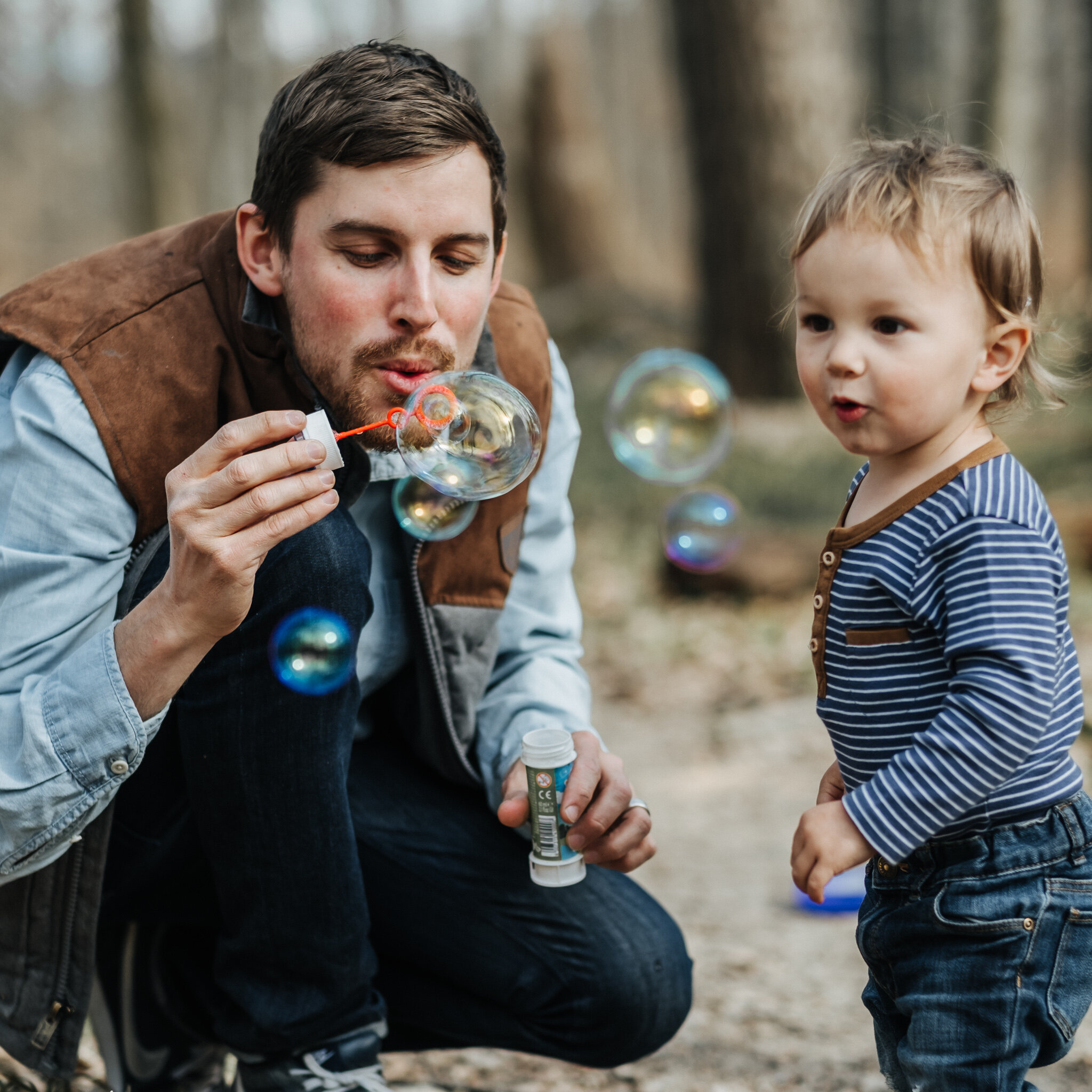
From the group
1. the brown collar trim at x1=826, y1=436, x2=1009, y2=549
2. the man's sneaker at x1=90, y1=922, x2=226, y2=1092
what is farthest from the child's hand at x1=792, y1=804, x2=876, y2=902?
the man's sneaker at x1=90, y1=922, x2=226, y2=1092

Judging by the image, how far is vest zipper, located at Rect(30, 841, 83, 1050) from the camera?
1704 millimetres

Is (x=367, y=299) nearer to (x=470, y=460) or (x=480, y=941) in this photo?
(x=470, y=460)

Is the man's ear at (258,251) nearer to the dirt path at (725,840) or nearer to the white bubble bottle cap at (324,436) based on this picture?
the white bubble bottle cap at (324,436)

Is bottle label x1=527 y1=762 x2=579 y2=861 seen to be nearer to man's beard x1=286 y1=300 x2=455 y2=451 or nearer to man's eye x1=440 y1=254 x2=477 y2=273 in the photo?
man's beard x1=286 y1=300 x2=455 y2=451

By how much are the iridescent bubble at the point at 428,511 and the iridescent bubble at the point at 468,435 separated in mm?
122

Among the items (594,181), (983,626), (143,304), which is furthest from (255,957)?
(594,181)

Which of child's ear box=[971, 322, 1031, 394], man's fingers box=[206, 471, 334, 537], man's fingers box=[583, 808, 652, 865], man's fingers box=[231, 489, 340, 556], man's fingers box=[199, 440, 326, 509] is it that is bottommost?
man's fingers box=[583, 808, 652, 865]

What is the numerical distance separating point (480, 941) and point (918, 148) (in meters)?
1.34

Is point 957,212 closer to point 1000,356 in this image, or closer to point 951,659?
point 1000,356

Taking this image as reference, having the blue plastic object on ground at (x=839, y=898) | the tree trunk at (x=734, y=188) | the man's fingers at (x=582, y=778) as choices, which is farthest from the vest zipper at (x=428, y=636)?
the tree trunk at (x=734, y=188)

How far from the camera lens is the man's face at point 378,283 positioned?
1.77 meters

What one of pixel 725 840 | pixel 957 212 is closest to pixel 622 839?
pixel 957 212

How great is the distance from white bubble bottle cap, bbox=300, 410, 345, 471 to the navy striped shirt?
0.64 meters

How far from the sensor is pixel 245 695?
5.62 feet
